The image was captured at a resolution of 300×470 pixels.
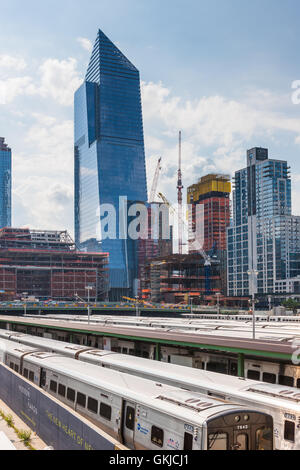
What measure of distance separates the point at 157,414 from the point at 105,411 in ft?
14.0

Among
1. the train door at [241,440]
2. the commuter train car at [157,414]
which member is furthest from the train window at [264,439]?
the train door at [241,440]

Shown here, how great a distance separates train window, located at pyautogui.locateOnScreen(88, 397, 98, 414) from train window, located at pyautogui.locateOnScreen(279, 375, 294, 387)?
33.3 feet

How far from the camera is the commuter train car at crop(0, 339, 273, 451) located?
48.4ft

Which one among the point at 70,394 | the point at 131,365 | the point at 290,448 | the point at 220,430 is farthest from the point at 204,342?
the point at 220,430

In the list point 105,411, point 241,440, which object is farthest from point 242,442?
point 105,411

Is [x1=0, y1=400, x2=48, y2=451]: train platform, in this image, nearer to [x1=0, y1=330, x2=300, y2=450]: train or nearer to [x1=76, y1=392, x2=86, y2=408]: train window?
[x1=76, y1=392, x2=86, y2=408]: train window

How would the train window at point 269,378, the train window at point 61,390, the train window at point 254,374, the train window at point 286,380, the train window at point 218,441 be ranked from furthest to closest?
the train window at point 254,374, the train window at point 269,378, the train window at point 286,380, the train window at point 61,390, the train window at point 218,441

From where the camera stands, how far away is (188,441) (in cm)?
1491

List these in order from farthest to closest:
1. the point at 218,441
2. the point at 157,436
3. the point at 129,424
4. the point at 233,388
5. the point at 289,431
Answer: the point at 233,388 → the point at 129,424 → the point at 289,431 → the point at 157,436 → the point at 218,441

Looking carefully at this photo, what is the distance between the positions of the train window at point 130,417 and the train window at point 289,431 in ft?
17.7

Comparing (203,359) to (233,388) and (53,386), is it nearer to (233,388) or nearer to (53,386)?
(53,386)

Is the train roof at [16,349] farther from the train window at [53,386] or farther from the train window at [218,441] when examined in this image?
the train window at [218,441]

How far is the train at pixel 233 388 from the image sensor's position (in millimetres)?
16844

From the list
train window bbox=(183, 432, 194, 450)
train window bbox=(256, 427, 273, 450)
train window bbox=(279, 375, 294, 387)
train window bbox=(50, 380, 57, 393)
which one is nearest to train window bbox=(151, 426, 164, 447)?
train window bbox=(183, 432, 194, 450)
